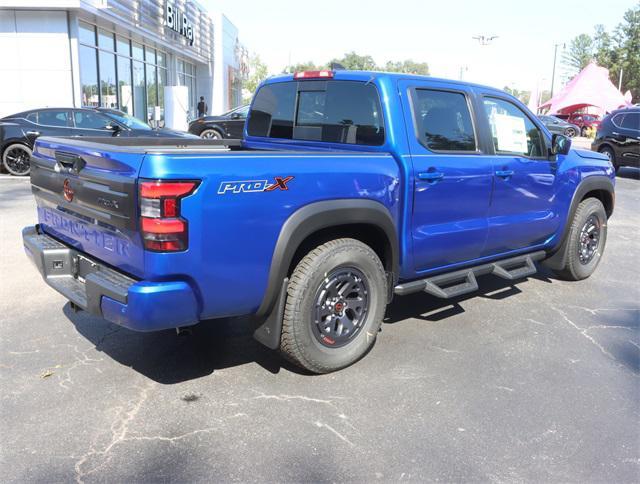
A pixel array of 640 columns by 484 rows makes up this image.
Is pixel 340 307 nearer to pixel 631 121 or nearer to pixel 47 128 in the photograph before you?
pixel 47 128

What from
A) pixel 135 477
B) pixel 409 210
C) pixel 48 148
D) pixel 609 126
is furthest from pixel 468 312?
pixel 609 126

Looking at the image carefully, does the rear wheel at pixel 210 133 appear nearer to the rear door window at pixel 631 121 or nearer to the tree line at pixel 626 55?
the rear door window at pixel 631 121

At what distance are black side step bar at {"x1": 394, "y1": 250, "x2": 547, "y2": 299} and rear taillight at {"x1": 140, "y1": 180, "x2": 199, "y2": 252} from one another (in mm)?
1737

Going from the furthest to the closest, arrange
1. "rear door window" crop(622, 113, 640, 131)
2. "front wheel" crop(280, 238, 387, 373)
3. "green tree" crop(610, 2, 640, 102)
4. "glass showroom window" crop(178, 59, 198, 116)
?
"green tree" crop(610, 2, 640, 102) < "glass showroom window" crop(178, 59, 198, 116) < "rear door window" crop(622, 113, 640, 131) < "front wheel" crop(280, 238, 387, 373)

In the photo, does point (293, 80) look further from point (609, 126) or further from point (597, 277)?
point (609, 126)

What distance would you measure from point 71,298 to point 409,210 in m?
2.18

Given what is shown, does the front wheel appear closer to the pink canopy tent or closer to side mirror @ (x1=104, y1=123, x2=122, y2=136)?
side mirror @ (x1=104, y1=123, x2=122, y2=136)

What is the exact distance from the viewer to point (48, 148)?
144 inches

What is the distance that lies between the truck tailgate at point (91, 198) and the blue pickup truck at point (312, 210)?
13mm

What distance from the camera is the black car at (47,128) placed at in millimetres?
11734

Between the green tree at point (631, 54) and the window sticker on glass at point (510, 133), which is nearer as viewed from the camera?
the window sticker on glass at point (510, 133)

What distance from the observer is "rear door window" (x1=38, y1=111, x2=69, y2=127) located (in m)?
11.9

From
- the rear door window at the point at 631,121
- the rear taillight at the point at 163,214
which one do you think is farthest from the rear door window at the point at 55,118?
the rear door window at the point at 631,121

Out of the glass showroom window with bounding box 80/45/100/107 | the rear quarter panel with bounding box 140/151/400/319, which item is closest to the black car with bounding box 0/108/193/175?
the glass showroom window with bounding box 80/45/100/107
